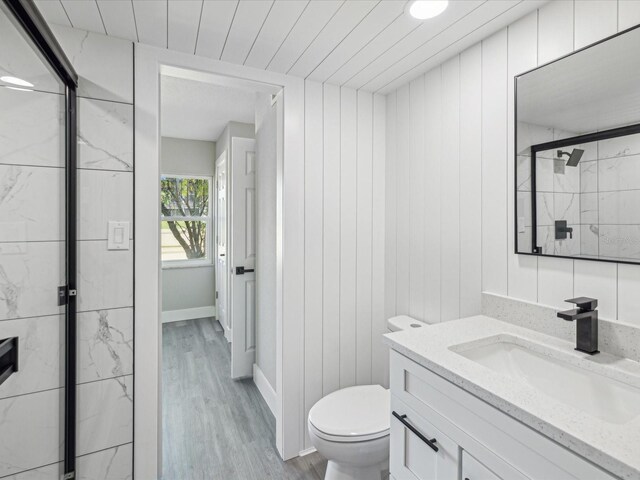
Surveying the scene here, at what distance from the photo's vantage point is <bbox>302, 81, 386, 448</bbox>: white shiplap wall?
200 centimetres

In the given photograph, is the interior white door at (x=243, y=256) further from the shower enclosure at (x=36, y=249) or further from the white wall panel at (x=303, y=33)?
the shower enclosure at (x=36, y=249)

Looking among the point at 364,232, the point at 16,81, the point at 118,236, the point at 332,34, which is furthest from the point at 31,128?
the point at 364,232

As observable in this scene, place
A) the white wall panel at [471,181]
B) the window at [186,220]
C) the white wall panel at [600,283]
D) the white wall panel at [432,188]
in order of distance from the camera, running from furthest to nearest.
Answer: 1. the window at [186,220]
2. the white wall panel at [432,188]
3. the white wall panel at [471,181]
4. the white wall panel at [600,283]

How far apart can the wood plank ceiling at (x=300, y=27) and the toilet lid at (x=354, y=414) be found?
1.74 meters

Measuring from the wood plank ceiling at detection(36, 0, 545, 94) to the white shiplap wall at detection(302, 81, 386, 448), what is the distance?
345 mm

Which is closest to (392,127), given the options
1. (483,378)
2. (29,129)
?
(483,378)

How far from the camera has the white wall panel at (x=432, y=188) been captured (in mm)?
1799

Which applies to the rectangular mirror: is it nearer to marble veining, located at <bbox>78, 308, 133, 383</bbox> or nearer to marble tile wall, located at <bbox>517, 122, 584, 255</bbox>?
marble tile wall, located at <bbox>517, 122, 584, 255</bbox>

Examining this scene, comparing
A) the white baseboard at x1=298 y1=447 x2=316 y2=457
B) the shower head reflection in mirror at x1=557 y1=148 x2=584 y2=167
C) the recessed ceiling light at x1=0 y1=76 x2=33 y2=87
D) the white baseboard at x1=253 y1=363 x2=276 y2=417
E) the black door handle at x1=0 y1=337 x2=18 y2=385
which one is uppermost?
the recessed ceiling light at x1=0 y1=76 x2=33 y2=87

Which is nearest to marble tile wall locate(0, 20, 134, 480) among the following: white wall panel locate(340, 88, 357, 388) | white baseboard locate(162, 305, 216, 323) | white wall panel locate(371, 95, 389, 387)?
white wall panel locate(340, 88, 357, 388)

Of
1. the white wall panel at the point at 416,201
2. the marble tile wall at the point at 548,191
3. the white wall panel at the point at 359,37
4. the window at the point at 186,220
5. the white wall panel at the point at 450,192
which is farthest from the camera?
the window at the point at 186,220

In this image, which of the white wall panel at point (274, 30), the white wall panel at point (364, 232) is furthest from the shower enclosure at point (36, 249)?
the white wall panel at point (364, 232)

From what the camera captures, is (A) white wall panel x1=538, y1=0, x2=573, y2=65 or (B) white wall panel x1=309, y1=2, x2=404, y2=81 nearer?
(A) white wall panel x1=538, y1=0, x2=573, y2=65

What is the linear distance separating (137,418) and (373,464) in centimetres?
112
